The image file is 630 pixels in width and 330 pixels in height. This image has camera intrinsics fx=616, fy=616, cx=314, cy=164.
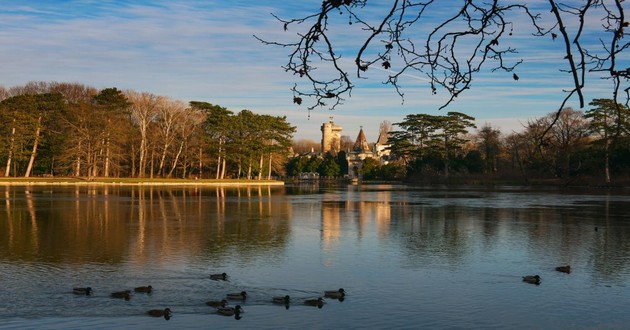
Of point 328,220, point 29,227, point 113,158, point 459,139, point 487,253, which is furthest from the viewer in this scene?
point 459,139

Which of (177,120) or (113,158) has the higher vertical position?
(177,120)

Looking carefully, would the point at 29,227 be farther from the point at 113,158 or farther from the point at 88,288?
the point at 113,158

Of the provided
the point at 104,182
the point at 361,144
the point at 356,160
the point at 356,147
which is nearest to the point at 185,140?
the point at 104,182

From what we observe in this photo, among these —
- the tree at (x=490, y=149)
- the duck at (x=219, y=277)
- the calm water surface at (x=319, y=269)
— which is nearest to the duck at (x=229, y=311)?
the calm water surface at (x=319, y=269)

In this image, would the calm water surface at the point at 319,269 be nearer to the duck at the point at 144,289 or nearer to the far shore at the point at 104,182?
the duck at the point at 144,289

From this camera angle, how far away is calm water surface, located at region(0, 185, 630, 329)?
823 centimetres

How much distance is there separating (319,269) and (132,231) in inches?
294

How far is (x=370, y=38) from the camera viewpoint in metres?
2.25

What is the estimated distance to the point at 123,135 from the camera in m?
52.0

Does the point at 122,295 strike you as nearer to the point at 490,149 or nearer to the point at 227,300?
the point at 227,300

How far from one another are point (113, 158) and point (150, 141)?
154 inches

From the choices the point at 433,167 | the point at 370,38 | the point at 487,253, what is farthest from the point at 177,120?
the point at 370,38

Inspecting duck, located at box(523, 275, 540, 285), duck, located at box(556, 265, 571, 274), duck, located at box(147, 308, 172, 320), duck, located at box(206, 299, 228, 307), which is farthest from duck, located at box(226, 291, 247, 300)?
duck, located at box(556, 265, 571, 274)

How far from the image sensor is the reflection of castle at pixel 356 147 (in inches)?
4274
